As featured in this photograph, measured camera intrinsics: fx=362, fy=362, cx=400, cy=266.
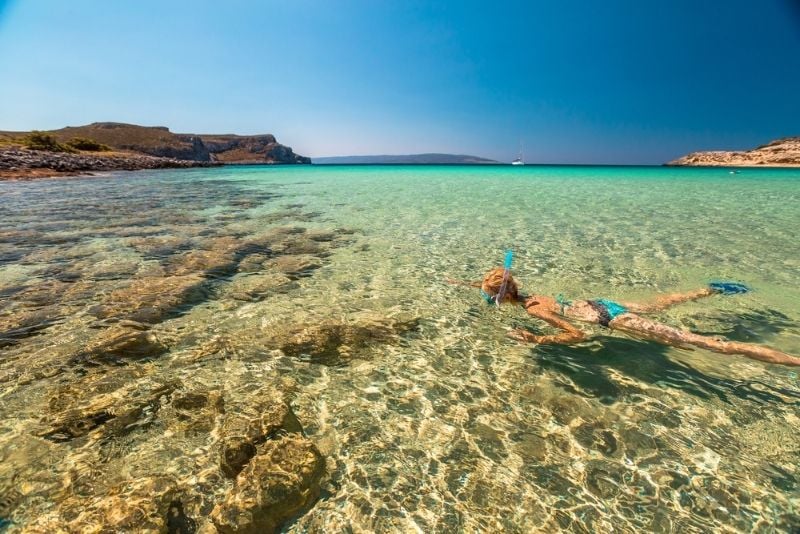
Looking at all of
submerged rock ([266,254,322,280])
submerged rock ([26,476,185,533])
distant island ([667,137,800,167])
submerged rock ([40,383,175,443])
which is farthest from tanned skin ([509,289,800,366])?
distant island ([667,137,800,167])

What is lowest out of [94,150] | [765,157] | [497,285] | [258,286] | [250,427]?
[258,286]

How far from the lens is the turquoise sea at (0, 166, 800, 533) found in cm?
338

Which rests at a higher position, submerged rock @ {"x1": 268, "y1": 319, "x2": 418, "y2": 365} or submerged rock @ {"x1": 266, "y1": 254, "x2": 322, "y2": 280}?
submerged rock @ {"x1": 268, "y1": 319, "x2": 418, "y2": 365}

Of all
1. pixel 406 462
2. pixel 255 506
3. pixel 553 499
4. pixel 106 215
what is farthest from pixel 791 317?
pixel 106 215

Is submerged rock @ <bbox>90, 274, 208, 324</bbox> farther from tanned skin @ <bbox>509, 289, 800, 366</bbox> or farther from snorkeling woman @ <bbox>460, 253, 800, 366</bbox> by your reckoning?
tanned skin @ <bbox>509, 289, 800, 366</bbox>

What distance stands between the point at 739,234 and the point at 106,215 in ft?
98.1

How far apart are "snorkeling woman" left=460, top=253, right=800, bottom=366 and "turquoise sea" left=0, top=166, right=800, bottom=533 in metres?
0.32

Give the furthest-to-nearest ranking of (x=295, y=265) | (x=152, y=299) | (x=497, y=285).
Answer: (x=295, y=265) → (x=497, y=285) → (x=152, y=299)

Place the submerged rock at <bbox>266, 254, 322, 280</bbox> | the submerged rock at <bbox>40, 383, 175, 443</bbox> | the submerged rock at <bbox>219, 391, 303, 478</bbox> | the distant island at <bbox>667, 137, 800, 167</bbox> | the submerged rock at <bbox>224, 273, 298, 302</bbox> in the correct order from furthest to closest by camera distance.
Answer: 1. the distant island at <bbox>667, 137, 800, 167</bbox>
2. the submerged rock at <bbox>266, 254, 322, 280</bbox>
3. the submerged rock at <bbox>224, 273, 298, 302</bbox>
4. the submerged rock at <bbox>40, 383, 175, 443</bbox>
5. the submerged rock at <bbox>219, 391, 303, 478</bbox>

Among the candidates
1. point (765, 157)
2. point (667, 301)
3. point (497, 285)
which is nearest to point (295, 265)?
point (497, 285)

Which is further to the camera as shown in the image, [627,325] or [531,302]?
[531,302]

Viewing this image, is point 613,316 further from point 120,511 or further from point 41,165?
point 41,165

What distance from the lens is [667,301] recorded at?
27.0 feet

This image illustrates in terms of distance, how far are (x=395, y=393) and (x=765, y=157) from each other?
163624mm
